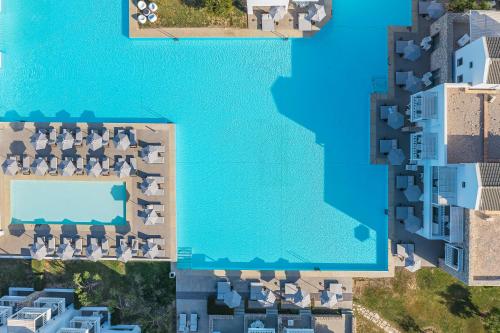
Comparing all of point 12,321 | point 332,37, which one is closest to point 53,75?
point 12,321

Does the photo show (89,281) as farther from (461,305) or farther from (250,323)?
(461,305)

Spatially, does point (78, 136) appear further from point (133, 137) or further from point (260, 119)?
point (260, 119)

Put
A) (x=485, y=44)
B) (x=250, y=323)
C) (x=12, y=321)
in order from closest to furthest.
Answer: (x=485, y=44)
(x=12, y=321)
(x=250, y=323)

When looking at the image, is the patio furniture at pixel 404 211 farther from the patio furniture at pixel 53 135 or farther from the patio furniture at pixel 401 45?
the patio furniture at pixel 53 135

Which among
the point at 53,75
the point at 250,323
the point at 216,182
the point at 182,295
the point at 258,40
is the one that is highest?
the point at 258,40

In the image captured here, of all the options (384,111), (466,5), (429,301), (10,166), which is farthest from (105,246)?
(466,5)

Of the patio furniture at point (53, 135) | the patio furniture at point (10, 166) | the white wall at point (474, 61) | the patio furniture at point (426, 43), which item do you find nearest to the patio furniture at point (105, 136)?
the patio furniture at point (53, 135)
